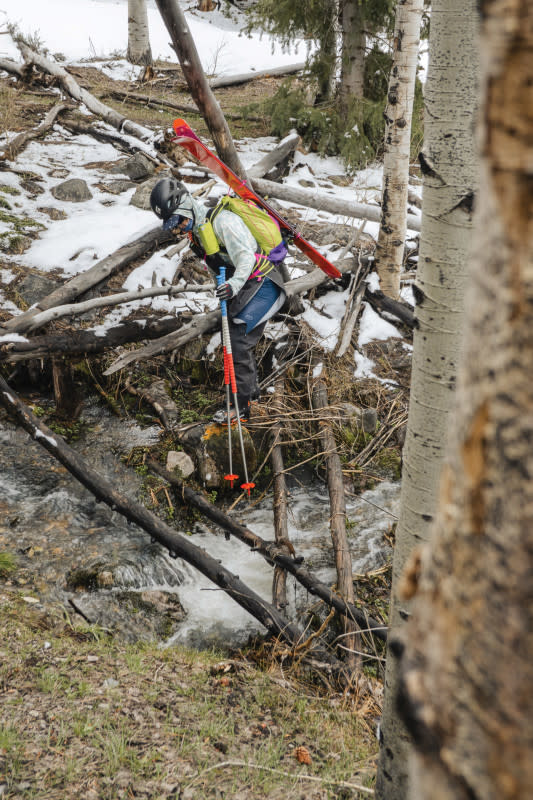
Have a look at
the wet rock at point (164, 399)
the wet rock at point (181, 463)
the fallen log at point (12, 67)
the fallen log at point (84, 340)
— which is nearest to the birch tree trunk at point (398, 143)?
the fallen log at point (84, 340)

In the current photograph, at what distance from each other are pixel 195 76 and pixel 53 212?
16.3 feet

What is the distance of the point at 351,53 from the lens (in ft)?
37.8

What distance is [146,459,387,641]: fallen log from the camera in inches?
178

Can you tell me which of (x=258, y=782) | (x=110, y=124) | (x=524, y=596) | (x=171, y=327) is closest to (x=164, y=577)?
(x=258, y=782)

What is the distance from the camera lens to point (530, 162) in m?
0.61

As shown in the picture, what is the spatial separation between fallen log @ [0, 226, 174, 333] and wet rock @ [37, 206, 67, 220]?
1993mm

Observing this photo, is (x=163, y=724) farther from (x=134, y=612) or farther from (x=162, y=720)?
(x=134, y=612)

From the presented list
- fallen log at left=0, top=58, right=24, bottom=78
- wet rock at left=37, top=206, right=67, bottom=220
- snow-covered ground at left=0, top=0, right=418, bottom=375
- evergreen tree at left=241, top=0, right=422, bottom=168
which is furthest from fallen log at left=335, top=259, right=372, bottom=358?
fallen log at left=0, top=58, right=24, bottom=78

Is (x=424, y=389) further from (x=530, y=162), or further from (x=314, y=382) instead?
(x=314, y=382)

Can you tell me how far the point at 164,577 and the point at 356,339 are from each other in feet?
13.6

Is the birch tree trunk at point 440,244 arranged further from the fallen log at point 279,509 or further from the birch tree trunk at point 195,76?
the birch tree trunk at point 195,76

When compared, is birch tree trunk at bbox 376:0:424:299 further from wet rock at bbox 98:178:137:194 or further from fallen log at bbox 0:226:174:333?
wet rock at bbox 98:178:137:194

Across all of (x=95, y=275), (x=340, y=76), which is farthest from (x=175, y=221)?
(x=340, y=76)

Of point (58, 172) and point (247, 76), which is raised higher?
point (247, 76)
